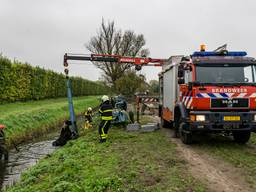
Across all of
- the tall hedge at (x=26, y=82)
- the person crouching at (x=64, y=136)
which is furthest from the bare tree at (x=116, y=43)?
the person crouching at (x=64, y=136)

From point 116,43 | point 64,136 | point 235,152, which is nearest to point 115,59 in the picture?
point 64,136

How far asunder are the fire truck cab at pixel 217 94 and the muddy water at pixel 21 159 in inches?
214

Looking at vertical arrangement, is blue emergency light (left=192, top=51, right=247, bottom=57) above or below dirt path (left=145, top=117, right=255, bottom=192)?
above

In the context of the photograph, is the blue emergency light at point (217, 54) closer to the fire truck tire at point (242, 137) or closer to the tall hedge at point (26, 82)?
the fire truck tire at point (242, 137)

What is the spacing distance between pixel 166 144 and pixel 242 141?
107 inches

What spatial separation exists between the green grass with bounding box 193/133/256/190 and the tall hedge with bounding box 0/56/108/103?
15251 millimetres

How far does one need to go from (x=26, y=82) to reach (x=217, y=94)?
19021 millimetres

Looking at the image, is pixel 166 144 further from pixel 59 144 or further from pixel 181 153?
pixel 59 144

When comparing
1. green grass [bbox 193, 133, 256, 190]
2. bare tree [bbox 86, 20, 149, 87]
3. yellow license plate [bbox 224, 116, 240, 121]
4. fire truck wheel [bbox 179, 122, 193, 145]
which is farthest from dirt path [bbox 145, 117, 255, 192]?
bare tree [bbox 86, 20, 149, 87]

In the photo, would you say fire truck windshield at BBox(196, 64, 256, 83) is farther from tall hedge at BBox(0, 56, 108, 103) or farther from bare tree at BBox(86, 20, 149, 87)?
bare tree at BBox(86, 20, 149, 87)

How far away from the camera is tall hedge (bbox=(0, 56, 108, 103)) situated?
21.0m

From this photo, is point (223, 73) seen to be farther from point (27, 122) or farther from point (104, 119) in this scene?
point (27, 122)

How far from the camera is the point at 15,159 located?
10.8 metres

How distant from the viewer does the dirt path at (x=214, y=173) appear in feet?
18.7
